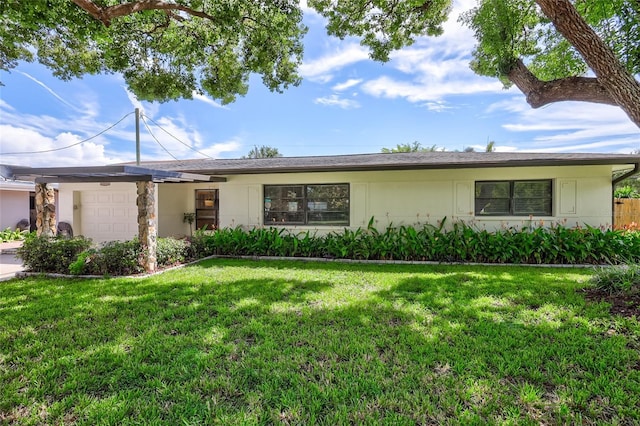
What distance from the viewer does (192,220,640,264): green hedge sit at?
7.15 metres

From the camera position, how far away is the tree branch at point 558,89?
4.91 meters

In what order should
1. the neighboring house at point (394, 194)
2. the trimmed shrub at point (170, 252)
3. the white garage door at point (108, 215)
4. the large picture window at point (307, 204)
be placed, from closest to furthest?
the trimmed shrub at point (170, 252) → the neighboring house at point (394, 194) → the large picture window at point (307, 204) → the white garage door at point (108, 215)

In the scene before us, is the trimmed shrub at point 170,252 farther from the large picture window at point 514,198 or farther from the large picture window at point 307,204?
the large picture window at point 514,198

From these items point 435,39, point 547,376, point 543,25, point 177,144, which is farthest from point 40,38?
point 177,144

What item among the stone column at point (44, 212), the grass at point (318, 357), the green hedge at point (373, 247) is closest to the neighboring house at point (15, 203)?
the stone column at point (44, 212)

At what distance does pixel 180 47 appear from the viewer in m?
7.99

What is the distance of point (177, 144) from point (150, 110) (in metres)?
4.14

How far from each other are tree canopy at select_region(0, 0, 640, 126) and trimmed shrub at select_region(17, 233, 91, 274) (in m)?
4.31

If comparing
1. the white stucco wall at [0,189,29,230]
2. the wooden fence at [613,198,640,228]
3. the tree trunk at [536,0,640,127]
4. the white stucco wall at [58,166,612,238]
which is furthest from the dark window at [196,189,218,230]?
the wooden fence at [613,198,640,228]

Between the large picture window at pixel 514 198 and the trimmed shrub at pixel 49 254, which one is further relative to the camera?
the large picture window at pixel 514 198

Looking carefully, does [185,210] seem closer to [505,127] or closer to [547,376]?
[547,376]

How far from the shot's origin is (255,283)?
5.67 meters

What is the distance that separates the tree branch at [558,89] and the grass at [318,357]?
10.3 feet

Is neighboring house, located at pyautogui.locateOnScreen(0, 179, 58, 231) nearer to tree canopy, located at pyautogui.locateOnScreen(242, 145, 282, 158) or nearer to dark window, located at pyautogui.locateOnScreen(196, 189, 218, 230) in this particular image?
dark window, located at pyautogui.locateOnScreen(196, 189, 218, 230)
